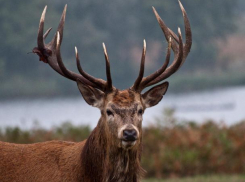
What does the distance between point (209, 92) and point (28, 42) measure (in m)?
6.84

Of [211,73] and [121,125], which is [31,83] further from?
[121,125]

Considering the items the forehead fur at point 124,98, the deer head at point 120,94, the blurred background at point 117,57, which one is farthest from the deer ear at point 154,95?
the blurred background at point 117,57

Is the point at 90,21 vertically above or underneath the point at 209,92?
above

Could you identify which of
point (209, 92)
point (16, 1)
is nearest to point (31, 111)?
point (16, 1)

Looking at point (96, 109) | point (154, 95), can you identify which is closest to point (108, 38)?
point (96, 109)

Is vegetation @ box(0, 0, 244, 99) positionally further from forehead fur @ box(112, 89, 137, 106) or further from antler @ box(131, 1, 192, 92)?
forehead fur @ box(112, 89, 137, 106)

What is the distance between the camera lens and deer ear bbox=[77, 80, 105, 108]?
7.23 meters

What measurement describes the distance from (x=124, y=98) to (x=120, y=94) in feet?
0.28

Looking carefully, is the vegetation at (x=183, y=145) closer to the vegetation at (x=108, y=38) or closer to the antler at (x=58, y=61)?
the antler at (x=58, y=61)

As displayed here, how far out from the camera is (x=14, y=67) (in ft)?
79.1

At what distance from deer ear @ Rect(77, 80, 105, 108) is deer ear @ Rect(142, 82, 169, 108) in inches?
18.9

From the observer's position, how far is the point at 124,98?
6.96 meters

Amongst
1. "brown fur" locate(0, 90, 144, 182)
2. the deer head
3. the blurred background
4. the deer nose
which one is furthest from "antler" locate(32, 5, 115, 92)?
the blurred background

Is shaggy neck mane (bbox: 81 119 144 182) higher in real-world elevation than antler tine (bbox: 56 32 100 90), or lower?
lower
